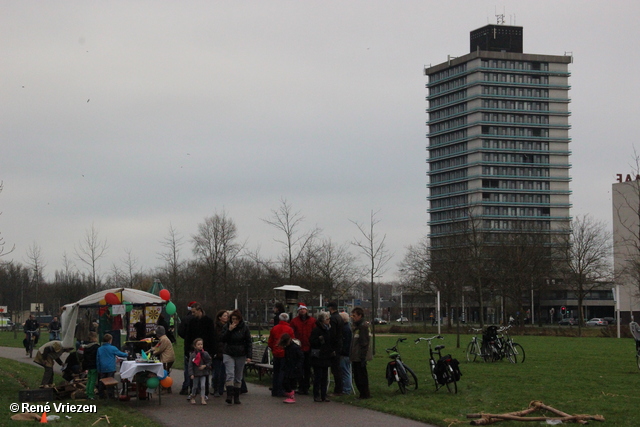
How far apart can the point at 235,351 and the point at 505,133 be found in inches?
5658

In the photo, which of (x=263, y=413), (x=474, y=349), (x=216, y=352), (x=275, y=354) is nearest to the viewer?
(x=263, y=413)

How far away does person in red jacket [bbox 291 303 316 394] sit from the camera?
16.8 m

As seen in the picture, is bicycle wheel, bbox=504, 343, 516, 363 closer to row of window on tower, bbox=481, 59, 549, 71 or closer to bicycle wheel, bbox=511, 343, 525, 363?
bicycle wheel, bbox=511, 343, 525, 363

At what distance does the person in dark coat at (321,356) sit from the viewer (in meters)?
15.4

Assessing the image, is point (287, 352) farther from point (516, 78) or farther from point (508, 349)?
point (516, 78)

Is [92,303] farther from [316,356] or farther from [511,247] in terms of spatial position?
[511,247]

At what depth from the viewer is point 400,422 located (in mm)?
12594

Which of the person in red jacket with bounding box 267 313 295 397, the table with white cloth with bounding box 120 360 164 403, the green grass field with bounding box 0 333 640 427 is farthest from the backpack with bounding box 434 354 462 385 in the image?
the table with white cloth with bounding box 120 360 164 403

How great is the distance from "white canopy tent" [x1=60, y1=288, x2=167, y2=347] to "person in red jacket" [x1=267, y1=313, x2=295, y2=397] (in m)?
5.35

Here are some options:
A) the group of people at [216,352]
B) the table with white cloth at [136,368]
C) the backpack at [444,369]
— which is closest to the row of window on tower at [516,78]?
the backpack at [444,369]

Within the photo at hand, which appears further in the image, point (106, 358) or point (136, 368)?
point (106, 358)

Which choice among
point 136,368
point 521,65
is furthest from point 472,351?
point 521,65

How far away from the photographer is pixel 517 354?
25.3 metres

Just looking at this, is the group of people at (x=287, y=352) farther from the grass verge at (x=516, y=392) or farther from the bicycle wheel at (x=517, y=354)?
the bicycle wheel at (x=517, y=354)
